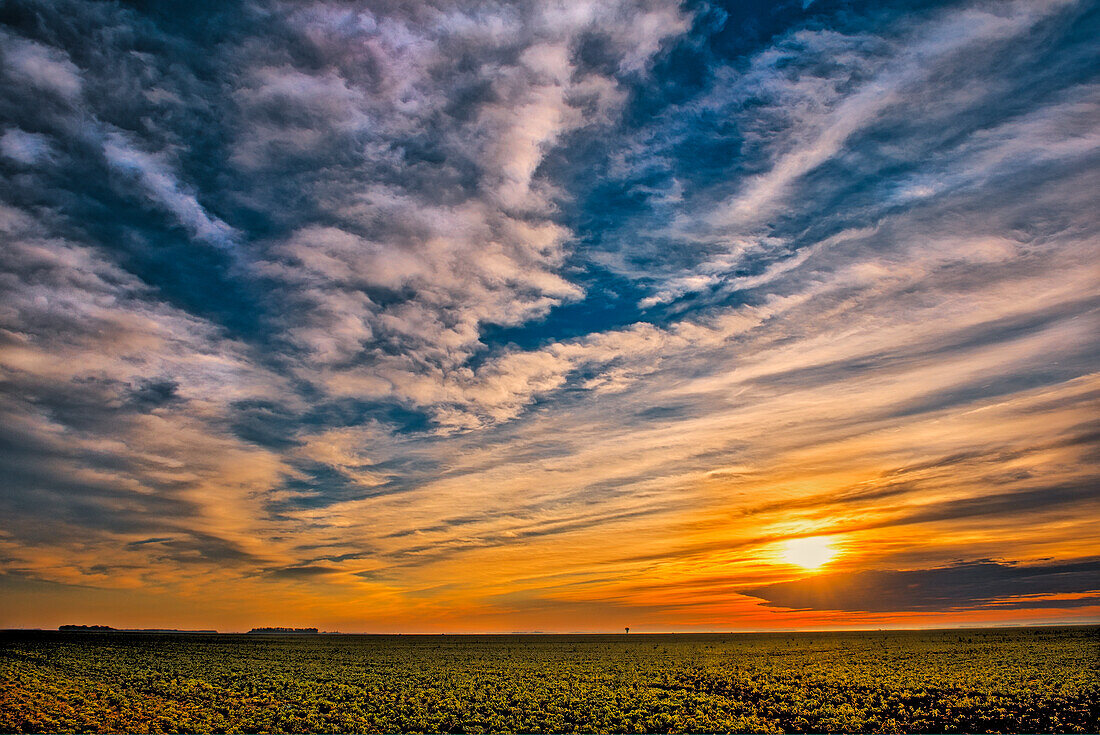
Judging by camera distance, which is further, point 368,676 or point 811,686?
point 368,676

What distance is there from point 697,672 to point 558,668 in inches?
589

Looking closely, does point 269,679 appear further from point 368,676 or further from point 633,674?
point 633,674

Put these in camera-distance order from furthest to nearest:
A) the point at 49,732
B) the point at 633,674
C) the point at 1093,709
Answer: the point at 633,674
the point at 1093,709
the point at 49,732

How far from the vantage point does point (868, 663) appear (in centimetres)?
6662

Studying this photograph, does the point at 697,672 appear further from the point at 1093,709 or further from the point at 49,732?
the point at 49,732

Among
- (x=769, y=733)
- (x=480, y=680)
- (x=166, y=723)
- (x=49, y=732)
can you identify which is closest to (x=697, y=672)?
(x=480, y=680)

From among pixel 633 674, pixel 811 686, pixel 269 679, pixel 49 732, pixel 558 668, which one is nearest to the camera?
pixel 49 732

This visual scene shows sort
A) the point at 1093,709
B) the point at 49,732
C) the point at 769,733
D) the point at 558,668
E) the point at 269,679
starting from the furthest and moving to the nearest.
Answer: the point at 558,668
the point at 269,679
the point at 1093,709
the point at 769,733
the point at 49,732

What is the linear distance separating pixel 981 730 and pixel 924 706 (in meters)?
6.75

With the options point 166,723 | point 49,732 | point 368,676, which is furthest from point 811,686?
point 49,732

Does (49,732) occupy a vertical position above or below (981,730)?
above

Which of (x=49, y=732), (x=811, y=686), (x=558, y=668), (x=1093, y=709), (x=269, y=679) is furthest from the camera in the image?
(x=558, y=668)

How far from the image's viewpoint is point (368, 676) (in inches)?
2248

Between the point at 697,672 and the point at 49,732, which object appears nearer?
the point at 49,732
